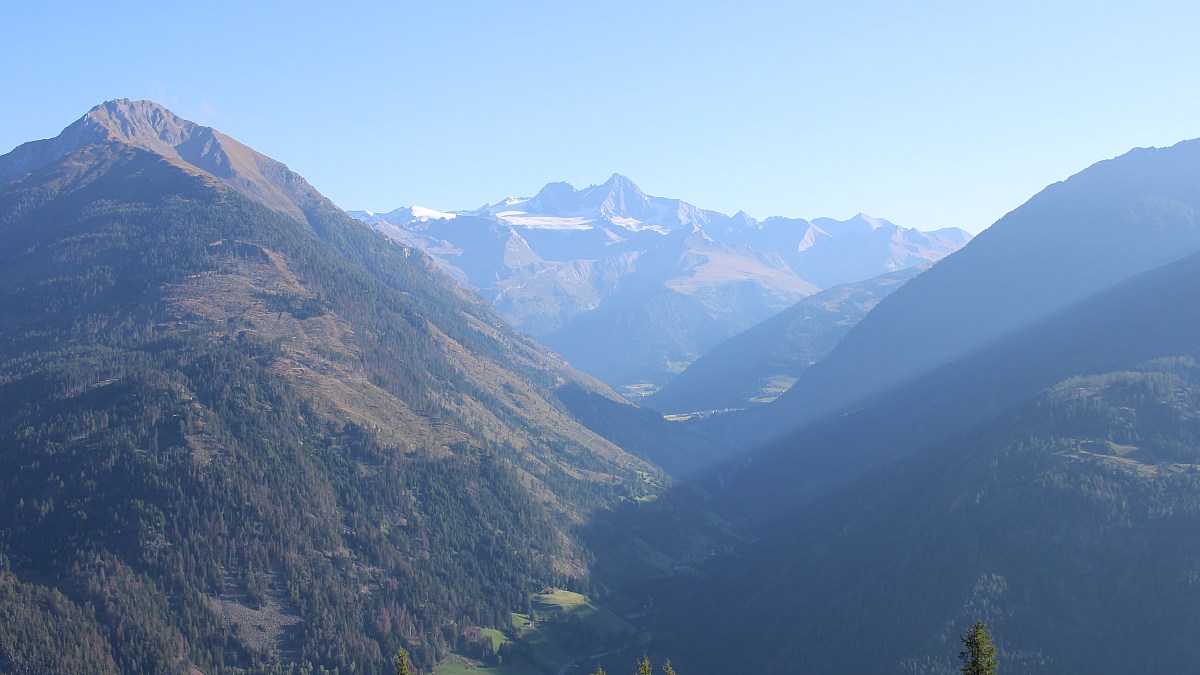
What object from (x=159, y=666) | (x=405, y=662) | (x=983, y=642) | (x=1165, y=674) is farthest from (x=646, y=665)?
(x=1165, y=674)

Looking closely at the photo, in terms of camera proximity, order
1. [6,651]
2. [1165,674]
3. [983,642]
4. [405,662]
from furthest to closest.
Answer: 1. [1165,674]
2. [6,651]
3. [405,662]
4. [983,642]

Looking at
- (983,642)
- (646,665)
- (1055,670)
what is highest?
(983,642)

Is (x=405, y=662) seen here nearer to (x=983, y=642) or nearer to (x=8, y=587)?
(x=983, y=642)

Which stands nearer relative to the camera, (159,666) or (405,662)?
(405,662)

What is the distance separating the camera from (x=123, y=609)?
198750mm

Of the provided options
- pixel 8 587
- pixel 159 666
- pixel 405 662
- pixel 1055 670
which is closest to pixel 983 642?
pixel 405 662

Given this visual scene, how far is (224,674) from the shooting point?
19950 centimetres

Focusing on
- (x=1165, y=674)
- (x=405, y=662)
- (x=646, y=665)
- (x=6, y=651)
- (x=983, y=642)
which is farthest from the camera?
(x=1165, y=674)

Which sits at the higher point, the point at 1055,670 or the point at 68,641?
the point at 68,641

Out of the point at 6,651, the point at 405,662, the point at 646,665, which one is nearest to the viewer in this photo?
the point at 405,662

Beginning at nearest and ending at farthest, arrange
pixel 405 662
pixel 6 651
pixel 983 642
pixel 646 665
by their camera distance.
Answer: pixel 983 642, pixel 405 662, pixel 646 665, pixel 6 651

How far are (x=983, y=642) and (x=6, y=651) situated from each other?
184 m

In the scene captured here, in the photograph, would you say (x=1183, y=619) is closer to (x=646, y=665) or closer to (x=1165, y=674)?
(x=1165, y=674)

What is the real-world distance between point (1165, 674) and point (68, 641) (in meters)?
228
